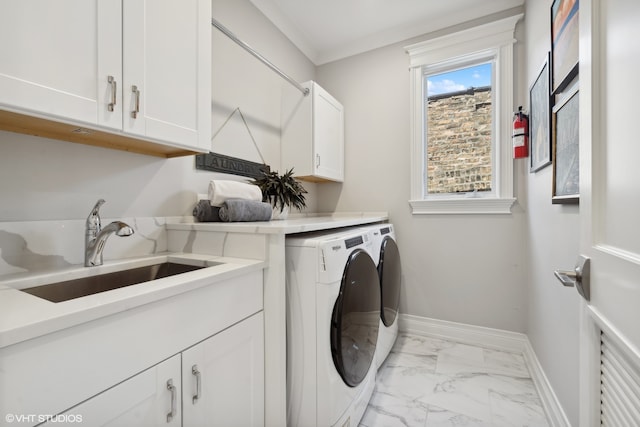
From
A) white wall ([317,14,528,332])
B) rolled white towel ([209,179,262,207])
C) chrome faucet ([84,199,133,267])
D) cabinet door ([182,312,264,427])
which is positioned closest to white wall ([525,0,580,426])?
white wall ([317,14,528,332])

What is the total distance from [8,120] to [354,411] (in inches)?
69.5

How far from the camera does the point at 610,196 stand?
60 cm

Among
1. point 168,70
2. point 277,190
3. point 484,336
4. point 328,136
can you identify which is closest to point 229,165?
point 277,190

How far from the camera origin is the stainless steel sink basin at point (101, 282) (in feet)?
3.13

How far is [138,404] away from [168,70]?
118 cm

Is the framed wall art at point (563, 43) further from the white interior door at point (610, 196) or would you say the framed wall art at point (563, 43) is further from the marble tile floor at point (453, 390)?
the marble tile floor at point (453, 390)

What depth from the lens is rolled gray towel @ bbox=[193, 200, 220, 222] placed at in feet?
4.99

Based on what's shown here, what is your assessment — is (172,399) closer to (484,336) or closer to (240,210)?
(240,210)

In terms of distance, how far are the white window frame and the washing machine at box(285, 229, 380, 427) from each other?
1368 millimetres

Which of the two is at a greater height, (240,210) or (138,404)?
(240,210)

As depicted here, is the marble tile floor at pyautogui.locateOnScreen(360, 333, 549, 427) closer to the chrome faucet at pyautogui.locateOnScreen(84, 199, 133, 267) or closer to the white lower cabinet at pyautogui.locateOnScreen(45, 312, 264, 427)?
the white lower cabinet at pyautogui.locateOnScreen(45, 312, 264, 427)

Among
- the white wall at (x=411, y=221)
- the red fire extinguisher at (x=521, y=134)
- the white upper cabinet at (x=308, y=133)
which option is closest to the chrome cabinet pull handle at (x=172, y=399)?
the white upper cabinet at (x=308, y=133)

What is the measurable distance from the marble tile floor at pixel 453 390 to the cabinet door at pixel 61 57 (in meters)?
1.83

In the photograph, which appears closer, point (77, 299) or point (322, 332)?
point (77, 299)
